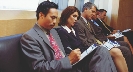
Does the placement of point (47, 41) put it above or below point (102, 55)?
above

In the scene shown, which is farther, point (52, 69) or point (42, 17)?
point (42, 17)

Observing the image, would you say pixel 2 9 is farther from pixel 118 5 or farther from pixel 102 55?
pixel 118 5

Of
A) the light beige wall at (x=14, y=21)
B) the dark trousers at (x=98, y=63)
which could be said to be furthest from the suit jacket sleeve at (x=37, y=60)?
the light beige wall at (x=14, y=21)

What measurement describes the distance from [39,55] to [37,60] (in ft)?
0.15

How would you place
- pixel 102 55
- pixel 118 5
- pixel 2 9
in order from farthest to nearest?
pixel 118 5
pixel 2 9
pixel 102 55

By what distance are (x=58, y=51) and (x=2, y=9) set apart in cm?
69

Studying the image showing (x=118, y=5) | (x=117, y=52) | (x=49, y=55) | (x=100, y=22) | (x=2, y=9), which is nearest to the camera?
(x=49, y=55)

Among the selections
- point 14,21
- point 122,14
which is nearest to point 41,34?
point 14,21

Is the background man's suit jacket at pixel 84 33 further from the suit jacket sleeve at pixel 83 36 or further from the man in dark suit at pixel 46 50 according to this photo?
the man in dark suit at pixel 46 50

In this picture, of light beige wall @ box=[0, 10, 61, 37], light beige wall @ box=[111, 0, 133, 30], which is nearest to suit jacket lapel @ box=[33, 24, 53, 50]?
light beige wall @ box=[0, 10, 61, 37]

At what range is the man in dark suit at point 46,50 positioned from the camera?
139 cm

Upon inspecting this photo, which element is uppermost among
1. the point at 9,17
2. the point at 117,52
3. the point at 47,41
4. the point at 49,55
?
the point at 9,17

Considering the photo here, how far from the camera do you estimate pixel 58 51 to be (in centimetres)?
165

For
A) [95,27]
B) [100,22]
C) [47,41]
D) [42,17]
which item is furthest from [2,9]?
[100,22]
